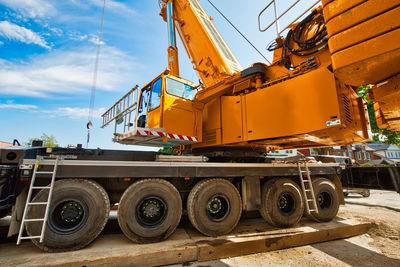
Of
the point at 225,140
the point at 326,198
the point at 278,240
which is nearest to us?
the point at 278,240

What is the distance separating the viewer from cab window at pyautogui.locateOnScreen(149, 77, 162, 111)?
478 centimetres

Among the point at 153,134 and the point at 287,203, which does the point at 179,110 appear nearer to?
the point at 153,134

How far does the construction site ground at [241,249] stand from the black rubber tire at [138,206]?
0.53 ft

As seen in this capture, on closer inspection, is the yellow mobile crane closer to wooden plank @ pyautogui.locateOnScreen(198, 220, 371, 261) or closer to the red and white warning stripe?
the red and white warning stripe

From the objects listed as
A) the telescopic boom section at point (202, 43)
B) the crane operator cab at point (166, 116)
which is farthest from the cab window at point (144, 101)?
the telescopic boom section at point (202, 43)

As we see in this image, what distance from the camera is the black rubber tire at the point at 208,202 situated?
12.7ft

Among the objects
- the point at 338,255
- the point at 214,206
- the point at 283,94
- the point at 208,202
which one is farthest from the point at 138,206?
the point at 338,255

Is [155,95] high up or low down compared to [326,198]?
up

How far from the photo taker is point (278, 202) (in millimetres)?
4719

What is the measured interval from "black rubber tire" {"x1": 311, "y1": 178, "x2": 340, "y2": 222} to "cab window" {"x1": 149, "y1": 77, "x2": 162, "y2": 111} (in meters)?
4.55

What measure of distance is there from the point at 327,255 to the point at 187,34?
6.61 metres

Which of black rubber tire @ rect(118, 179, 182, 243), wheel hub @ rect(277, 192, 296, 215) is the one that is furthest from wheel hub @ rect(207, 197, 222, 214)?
wheel hub @ rect(277, 192, 296, 215)

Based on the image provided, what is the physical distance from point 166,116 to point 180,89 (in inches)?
35.6

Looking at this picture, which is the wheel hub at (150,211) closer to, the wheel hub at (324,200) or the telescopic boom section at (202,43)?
the telescopic boom section at (202,43)
